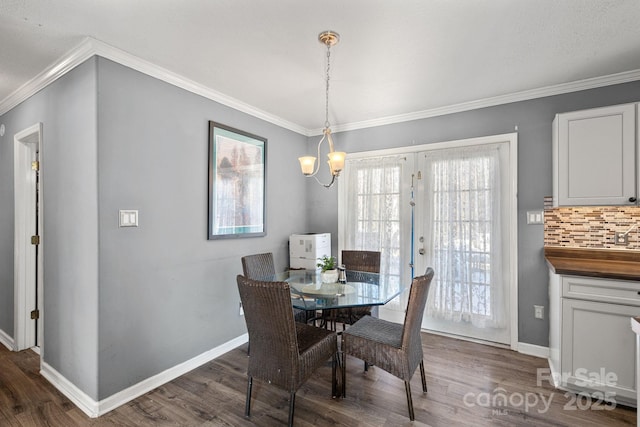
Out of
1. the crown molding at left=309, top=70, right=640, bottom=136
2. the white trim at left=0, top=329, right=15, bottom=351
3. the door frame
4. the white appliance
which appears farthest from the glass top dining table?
the white trim at left=0, top=329, right=15, bottom=351

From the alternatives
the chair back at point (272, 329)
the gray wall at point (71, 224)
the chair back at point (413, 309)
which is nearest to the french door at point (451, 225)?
the chair back at point (413, 309)

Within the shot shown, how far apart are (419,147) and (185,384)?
126 inches

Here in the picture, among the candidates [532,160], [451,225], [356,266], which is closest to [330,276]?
[356,266]

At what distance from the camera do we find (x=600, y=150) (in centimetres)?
238

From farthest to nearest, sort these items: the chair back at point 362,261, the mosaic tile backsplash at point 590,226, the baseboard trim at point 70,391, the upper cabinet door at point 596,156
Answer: the chair back at point 362,261
the mosaic tile backsplash at point 590,226
the upper cabinet door at point 596,156
the baseboard trim at point 70,391

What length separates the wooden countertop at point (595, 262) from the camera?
2.12 meters

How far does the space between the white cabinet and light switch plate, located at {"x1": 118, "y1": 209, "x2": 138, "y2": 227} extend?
3200 mm

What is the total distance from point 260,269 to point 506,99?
2.94m

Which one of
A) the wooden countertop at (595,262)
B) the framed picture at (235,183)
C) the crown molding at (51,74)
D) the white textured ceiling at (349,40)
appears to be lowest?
the wooden countertop at (595,262)

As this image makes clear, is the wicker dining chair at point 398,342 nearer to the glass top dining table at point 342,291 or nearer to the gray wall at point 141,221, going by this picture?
the glass top dining table at point 342,291

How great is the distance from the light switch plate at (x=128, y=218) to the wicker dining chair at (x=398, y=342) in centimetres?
176

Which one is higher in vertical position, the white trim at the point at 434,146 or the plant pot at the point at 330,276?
the white trim at the point at 434,146

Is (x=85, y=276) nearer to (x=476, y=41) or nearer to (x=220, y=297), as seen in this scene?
(x=220, y=297)

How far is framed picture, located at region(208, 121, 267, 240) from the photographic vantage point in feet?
9.39
